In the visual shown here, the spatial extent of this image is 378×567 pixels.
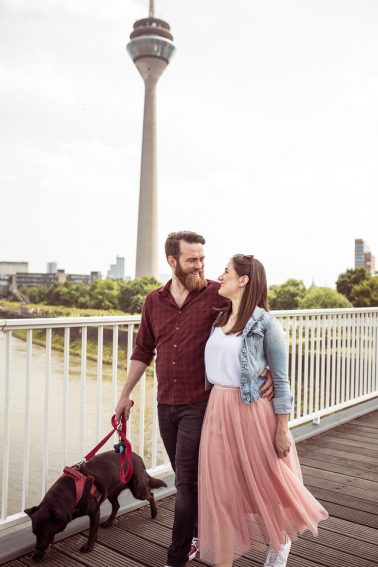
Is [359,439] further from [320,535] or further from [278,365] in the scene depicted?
[278,365]

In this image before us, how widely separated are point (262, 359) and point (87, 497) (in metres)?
A: 0.95

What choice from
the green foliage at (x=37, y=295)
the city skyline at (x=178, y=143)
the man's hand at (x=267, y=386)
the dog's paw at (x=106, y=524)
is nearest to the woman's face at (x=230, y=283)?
the man's hand at (x=267, y=386)

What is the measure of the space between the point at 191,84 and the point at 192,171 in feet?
49.8

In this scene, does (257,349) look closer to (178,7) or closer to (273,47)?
(273,47)

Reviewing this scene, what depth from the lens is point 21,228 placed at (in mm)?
85625

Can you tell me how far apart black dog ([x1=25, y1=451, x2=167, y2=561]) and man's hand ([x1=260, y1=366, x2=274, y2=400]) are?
845 millimetres

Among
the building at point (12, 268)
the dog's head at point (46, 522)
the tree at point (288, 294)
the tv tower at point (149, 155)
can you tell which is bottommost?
the dog's head at point (46, 522)

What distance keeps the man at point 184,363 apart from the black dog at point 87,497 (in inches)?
13.9

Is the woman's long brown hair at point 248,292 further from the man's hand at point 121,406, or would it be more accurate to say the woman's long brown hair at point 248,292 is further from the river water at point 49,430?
the river water at point 49,430

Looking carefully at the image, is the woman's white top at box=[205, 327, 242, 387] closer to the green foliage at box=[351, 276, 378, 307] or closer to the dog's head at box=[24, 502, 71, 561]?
the dog's head at box=[24, 502, 71, 561]

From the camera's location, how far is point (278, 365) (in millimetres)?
2035

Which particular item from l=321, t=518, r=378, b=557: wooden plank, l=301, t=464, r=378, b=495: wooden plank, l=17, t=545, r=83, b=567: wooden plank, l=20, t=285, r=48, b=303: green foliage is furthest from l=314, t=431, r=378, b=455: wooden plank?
l=20, t=285, r=48, b=303: green foliage

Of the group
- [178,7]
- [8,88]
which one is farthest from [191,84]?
[8,88]

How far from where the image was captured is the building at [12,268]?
9219 cm
